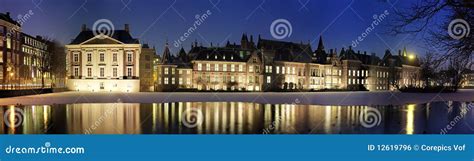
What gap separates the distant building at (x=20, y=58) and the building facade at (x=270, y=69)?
1086cm

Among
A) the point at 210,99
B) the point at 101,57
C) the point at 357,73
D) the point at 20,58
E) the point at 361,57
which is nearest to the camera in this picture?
the point at 210,99

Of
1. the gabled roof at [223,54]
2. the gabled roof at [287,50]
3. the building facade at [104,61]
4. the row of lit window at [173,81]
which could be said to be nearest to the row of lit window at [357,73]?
the gabled roof at [287,50]

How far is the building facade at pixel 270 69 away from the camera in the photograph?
126 ft

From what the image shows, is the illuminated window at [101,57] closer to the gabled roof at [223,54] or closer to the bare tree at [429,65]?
the gabled roof at [223,54]

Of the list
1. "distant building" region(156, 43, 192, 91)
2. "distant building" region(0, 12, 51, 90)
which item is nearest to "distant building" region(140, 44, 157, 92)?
"distant building" region(156, 43, 192, 91)

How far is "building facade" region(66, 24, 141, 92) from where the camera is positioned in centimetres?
2944

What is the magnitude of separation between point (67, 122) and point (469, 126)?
10681mm

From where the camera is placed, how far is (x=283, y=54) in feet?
145

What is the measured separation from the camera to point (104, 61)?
30.5 m

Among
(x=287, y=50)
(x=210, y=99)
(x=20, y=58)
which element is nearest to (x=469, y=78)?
(x=210, y=99)

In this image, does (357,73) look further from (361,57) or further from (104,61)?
(104,61)

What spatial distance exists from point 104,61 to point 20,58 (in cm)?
648

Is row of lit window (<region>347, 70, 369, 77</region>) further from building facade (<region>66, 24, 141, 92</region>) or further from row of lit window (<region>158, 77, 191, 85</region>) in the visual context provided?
building facade (<region>66, 24, 141, 92</region>)

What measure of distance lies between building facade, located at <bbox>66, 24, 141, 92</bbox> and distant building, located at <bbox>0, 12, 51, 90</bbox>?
7.05 ft
